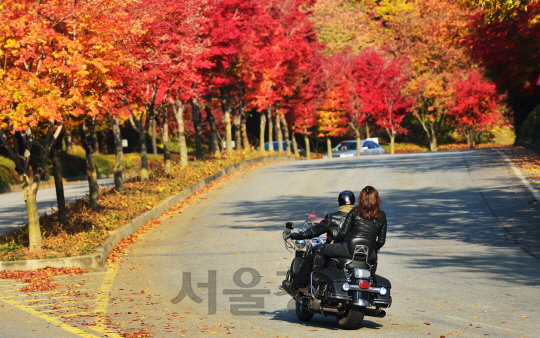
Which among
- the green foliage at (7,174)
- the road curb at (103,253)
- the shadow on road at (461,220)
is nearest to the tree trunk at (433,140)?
the shadow on road at (461,220)

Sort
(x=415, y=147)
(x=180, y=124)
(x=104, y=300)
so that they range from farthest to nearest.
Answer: (x=415, y=147)
(x=180, y=124)
(x=104, y=300)

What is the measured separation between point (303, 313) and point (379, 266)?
338cm

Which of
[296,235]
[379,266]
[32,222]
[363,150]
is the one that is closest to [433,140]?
[363,150]

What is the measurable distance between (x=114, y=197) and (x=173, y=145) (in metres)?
39.0

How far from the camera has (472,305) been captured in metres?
8.24

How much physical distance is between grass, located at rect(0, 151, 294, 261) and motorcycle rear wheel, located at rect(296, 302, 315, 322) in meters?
5.76

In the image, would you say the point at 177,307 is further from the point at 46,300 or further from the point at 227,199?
the point at 227,199

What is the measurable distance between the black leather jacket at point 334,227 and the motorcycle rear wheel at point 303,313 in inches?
34.3

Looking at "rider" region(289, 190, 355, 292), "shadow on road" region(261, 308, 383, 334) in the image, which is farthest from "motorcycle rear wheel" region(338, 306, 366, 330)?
"rider" region(289, 190, 355, 292)

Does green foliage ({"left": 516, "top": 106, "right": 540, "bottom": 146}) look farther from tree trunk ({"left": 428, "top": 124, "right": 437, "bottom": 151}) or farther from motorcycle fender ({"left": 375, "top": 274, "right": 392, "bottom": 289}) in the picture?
motorcycle fender ({"left": 375, "top": 274, "right": 392, "bottom": 289})

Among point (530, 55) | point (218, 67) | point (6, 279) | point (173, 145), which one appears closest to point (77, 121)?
point (6, 279)

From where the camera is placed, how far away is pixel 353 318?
731 centimetres

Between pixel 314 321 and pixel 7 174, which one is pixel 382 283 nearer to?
pixel 314 321

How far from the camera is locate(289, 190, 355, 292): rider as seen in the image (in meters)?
7.54
